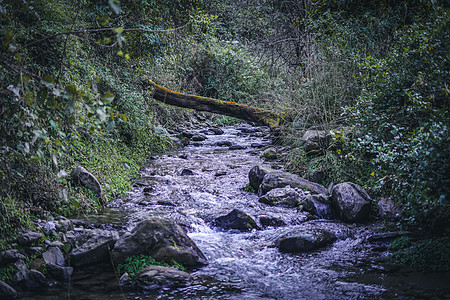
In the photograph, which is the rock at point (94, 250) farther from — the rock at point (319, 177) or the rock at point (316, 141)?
the rock at point (316, 141)

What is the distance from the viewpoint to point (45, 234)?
4637 mm

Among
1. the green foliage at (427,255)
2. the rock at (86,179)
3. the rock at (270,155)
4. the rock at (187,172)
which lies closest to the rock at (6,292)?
the rock at (86,179)

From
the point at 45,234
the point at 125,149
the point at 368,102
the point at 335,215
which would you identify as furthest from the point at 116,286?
the point at 125,149

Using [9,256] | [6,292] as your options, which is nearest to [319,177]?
[9,256]

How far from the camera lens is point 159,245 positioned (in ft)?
15.1

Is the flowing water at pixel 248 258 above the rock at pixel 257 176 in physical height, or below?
below

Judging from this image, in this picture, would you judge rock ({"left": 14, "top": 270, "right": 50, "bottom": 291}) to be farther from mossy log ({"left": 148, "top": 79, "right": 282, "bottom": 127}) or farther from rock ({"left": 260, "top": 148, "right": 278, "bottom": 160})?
mossy log ({"left": 148, "top": 79, "right": 282, "bottom": 127})

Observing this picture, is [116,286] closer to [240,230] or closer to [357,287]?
[240,230]

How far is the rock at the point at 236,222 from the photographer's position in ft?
19.0

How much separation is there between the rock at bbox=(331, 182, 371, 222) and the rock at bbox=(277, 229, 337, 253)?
99 centimetres

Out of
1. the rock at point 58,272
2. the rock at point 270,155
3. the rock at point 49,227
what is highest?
the rock at point 270,155

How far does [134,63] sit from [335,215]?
276 inches

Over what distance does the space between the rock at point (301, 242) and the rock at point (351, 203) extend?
99cm

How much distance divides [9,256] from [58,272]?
0.54 metres
